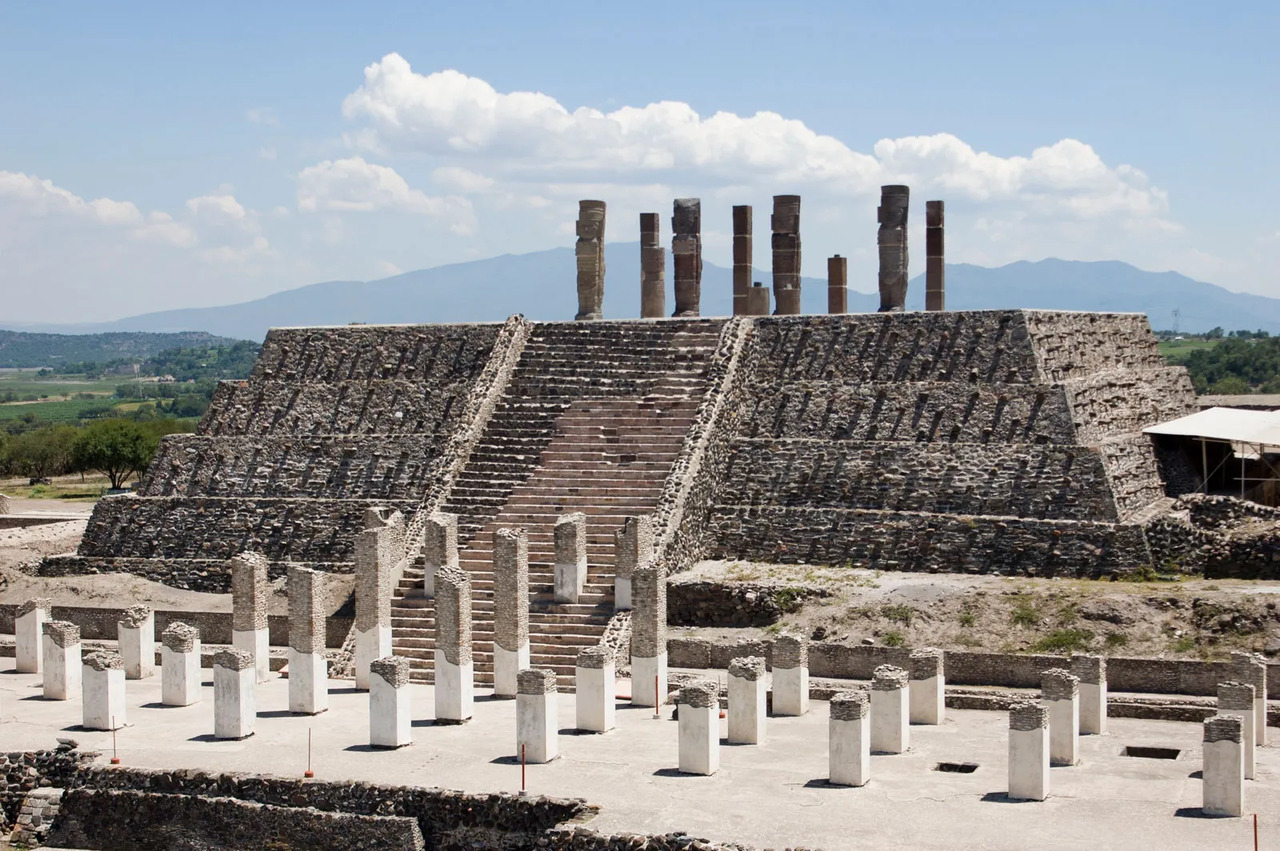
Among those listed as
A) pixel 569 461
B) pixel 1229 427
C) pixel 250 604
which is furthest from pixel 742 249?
pixel 250 604

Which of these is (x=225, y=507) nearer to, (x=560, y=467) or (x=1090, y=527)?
(x=560, y=467)

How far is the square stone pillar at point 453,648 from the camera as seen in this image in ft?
102

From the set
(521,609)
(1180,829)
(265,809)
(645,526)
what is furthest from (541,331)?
(1180,829)

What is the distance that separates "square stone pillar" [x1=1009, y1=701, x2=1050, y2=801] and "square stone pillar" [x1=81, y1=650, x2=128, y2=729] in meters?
15.2

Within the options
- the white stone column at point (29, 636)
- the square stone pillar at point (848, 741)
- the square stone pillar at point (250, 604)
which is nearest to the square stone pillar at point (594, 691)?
the square stone pillar at point (848, 741)

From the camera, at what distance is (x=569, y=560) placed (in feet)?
117

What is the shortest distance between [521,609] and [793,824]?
9.44 m

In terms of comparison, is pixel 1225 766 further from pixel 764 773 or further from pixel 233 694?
pixel 233 694

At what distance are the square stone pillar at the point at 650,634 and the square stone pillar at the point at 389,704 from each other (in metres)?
4.75

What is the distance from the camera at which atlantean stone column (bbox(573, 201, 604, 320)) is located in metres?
49.8

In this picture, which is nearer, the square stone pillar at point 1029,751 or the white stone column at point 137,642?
the square stone pillar at point 1029,751

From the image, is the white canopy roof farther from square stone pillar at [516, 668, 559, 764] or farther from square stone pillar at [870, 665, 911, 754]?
square stone pillar at [516, 668, 559, 764]

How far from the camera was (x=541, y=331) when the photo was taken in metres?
46.0

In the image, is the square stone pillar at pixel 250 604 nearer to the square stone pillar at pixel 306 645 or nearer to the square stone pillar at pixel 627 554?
the square stone pillar at pixel 306 645
